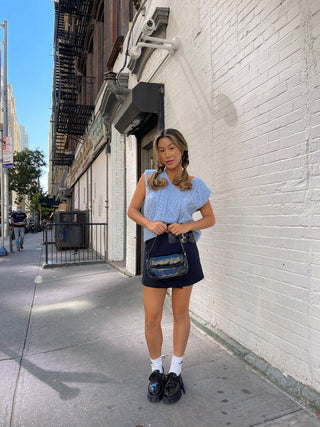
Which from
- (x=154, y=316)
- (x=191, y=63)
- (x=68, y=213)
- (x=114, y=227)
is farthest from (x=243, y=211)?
(x=68, y=213)

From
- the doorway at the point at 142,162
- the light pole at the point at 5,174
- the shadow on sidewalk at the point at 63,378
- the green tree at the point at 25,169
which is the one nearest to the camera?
the shadow on sidewalk at the point at 63,378

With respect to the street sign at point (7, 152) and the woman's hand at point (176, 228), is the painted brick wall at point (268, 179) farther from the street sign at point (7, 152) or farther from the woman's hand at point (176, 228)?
the street sign at point (7, 152)

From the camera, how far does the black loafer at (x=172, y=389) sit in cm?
229

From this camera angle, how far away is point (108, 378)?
2.69 meters

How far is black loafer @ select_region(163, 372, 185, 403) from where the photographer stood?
2289 mm

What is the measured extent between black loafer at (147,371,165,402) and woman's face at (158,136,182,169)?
155 cm

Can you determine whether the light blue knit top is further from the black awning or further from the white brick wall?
the black awning

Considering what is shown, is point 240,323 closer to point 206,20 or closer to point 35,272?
point 206,20

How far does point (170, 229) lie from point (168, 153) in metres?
0.57

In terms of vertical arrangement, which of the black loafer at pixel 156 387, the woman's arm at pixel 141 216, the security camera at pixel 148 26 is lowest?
the black loafer at pixel 156 387

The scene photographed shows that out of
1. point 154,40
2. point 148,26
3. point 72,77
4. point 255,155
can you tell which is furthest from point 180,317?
point 72,77

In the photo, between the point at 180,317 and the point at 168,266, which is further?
the point at 180,317

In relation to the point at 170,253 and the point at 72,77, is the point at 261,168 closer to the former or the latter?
the point at 170,253

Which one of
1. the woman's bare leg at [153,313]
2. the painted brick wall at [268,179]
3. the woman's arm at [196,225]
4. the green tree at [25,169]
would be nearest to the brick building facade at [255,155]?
the painted brick wall at [268,179]
